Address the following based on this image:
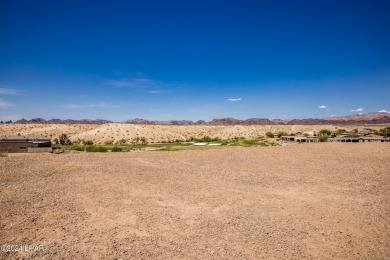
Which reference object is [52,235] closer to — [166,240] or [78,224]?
[78,224]

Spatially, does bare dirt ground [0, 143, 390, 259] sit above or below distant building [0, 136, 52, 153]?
below

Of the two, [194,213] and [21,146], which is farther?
[21,146]

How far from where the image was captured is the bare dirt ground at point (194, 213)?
27.8 ft

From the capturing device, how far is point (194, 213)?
37.6 feet

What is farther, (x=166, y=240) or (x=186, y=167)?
(x=186, y=167)

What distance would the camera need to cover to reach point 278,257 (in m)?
8.09

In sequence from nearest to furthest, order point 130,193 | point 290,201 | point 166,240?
point 166,240 → point 290,201 → point 130,193

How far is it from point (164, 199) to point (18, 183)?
8860 mm

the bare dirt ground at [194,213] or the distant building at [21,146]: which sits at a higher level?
the distant building at [21,146]

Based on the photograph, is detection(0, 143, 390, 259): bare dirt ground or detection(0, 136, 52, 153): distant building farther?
detection(0, 136, 52, 153): distant building

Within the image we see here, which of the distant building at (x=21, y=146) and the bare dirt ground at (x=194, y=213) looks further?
the distant building at (x=21, y=146)

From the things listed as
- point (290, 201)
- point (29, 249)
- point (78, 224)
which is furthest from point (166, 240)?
point (290, 201)

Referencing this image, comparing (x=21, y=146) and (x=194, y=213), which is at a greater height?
(x=21, y=146)

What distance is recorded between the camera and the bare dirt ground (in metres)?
8.48
